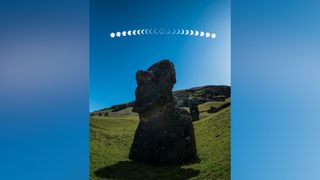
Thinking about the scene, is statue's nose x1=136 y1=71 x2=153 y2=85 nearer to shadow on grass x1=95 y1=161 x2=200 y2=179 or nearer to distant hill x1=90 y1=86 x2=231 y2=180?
distant hill x1=90 y1=86 x2=231 y2=180

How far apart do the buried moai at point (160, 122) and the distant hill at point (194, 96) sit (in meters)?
0.05

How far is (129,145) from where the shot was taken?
306 centimetres

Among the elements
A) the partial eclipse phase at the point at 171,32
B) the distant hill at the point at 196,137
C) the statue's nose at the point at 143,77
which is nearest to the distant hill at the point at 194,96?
the distant hill at the point at 196,137

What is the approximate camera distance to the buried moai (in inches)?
119

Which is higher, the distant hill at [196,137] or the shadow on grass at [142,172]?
the distant hill at [196,137]

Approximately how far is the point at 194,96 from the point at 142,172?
68 centimetres

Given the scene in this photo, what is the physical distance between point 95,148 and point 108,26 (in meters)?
0.92

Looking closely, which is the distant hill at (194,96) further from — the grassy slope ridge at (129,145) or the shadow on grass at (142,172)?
the shadow on grass at (142,172)

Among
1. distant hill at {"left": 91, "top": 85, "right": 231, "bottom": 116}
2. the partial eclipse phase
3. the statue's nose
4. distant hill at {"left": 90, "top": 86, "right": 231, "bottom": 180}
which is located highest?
the partial eclipse phase

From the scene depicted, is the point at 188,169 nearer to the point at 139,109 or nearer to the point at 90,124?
the point at 139,109

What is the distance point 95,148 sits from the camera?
3059mm

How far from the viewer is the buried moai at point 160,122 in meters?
3.03
